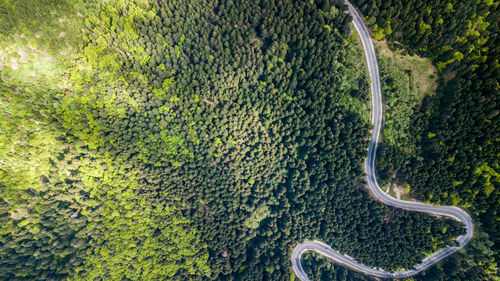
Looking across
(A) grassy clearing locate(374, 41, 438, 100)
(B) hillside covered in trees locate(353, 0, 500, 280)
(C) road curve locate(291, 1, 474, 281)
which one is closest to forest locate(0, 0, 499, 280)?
(B) hillside covered in trees locate(353, 0, 500, 280)

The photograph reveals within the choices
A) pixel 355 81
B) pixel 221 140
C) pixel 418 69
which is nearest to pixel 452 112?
pixel 418 69

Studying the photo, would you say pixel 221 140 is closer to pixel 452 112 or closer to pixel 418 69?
pixel 418 69

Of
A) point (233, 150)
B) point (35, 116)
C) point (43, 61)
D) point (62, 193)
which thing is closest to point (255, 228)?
point (233, 150)

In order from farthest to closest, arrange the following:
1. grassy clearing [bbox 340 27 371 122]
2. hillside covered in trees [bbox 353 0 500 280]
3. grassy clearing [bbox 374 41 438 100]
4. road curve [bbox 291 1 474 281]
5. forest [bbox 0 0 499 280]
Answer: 1. road curve [bbox 291 1 474 281]
2. grassy clearing [bbox 340 27 371 122]
3. grassy clearing [bbox 374 41 438 100]
4. forest [bbox 0 0 499 280]
5. hillside covered in trees [bbox 353 0 500 280]

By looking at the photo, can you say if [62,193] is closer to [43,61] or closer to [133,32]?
[43,61]

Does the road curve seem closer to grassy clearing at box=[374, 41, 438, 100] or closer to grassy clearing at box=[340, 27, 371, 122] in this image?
grassy clearing at box=[340, 27, 371, 122]

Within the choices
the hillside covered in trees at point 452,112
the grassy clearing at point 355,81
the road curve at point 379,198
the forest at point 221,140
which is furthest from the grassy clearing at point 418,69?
the grassy clearing at point 355,81
